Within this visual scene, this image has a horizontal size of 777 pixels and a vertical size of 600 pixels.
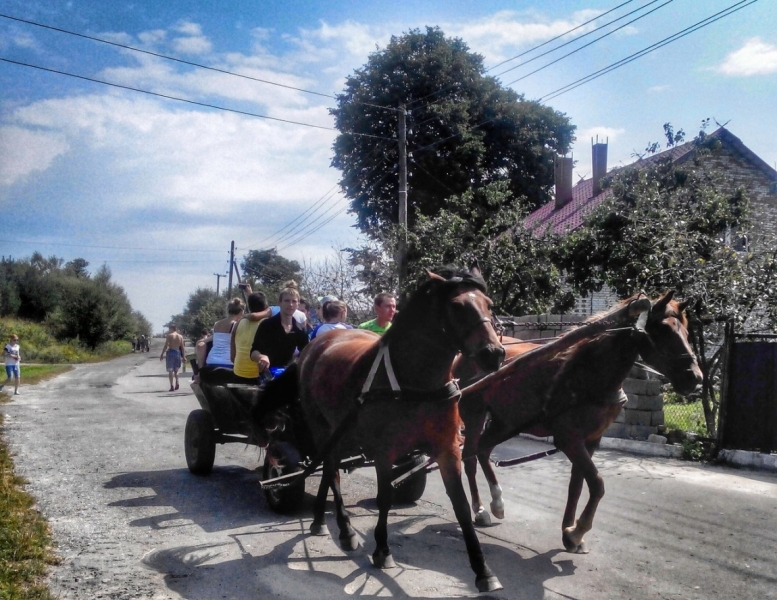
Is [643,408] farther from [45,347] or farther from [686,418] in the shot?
[45,347]

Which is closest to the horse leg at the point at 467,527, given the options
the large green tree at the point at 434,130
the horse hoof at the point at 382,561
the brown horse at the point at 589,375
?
the horse hoof at the point at 382,561

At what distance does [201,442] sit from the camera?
26.4ft

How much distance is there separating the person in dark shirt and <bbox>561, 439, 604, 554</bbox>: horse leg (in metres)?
3.26

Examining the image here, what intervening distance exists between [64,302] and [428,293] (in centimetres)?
5986

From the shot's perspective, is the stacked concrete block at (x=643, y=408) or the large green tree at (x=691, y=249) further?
the stacked concrete block at (x=643, y=408)

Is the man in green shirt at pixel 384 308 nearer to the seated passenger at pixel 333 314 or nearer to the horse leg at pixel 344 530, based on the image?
the seated passenger at pixel 333 314

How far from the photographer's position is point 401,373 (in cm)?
493

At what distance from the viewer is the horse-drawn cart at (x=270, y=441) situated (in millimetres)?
6395

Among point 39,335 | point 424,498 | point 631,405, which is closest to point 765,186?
point 631,405

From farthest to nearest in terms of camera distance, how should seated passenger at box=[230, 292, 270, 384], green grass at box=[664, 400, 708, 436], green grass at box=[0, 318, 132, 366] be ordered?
green grass at box=[0, 318, 132, 366]
green grass at box=[664, 400, 708, 436]
seated passenger at box=[230, 292, 270, 384]

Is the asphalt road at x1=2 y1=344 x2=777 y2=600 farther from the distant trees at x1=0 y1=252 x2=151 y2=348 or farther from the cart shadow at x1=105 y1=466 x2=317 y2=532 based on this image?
the distant trees at x1=0 y1=252 x2=151 y2=348

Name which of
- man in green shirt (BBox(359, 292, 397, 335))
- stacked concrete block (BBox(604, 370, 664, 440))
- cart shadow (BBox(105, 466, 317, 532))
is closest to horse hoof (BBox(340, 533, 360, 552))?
cart shadow (BBox(105, 466, 317, 532))

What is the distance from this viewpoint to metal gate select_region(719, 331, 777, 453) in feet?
30.2

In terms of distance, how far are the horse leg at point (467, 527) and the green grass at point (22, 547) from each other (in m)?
2.52
